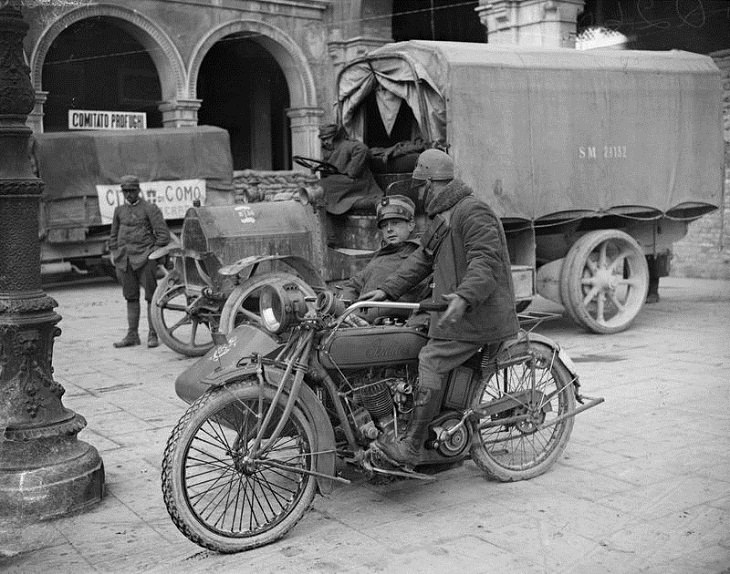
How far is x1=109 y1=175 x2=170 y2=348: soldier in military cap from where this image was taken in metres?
9.37

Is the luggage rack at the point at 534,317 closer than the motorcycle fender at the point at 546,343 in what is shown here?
No

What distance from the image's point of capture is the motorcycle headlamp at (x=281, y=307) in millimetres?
4102

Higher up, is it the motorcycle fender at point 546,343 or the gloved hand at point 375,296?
the gloved hand at point 375,296

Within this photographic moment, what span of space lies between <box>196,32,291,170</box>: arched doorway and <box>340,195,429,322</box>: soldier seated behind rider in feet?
68.6

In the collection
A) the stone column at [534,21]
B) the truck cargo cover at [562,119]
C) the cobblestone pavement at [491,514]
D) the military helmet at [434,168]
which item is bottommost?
the cobblestone pavement at [491,514]

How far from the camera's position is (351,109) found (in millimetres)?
10125

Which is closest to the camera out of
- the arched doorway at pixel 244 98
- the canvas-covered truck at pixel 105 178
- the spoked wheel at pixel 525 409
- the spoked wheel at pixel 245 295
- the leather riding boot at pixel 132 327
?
the spoked wheel at pixel 525 409

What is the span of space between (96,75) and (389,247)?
20.0 m

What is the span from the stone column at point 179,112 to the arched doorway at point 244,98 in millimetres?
5482

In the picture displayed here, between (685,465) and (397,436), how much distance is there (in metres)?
1.71

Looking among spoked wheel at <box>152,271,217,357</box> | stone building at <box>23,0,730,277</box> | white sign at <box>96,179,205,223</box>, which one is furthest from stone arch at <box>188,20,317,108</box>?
spoked wheel at <box>152,271,217,357</box>

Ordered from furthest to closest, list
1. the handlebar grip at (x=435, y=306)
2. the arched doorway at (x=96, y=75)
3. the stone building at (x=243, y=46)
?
the arched doorway at (x=96, y=75)
the stone building at (x=243, y=46)
the handlebar grip at (x=435, y=306)

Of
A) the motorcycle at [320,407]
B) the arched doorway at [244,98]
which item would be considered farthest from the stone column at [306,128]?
the motorcycle at [320,407]

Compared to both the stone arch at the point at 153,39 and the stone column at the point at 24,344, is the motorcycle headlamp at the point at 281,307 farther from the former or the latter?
the stone arch at the point at 153,39
